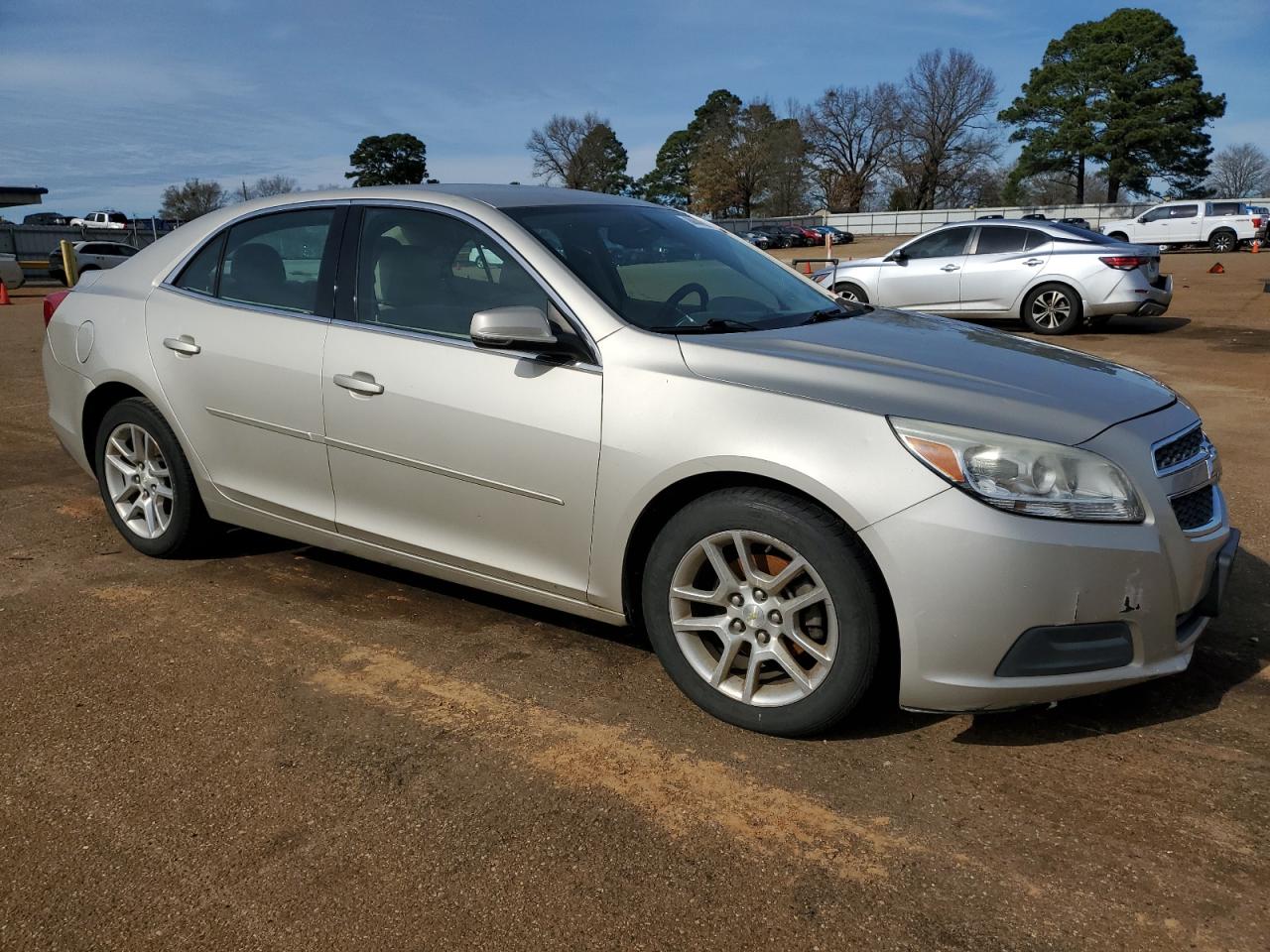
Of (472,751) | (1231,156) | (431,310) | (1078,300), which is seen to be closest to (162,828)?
(472,751)

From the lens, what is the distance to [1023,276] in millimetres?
13398

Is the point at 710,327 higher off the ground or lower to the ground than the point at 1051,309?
higher

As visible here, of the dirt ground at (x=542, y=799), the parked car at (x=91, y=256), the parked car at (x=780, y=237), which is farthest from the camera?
the parked car at (x=780, y=237)

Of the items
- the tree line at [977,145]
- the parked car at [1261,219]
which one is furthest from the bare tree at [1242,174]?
the parked car at [1261,219]

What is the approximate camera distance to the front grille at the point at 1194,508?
3010 millimetres

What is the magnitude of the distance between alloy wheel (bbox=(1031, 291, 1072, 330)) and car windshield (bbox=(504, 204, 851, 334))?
10.0 m

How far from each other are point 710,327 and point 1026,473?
A: 1.20 meters

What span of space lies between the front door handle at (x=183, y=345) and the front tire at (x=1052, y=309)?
1149 centimetres

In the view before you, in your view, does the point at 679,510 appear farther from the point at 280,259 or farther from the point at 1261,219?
the point at 1261,219

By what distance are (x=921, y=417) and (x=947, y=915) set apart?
1243mm

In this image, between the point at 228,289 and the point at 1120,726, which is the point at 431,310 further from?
the point at 1120,726

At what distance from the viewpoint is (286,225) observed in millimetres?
4293

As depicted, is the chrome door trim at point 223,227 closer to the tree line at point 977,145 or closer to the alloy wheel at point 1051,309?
the alloy wheel at point 1051,309

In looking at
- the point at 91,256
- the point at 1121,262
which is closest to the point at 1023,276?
the point at 1121,262
